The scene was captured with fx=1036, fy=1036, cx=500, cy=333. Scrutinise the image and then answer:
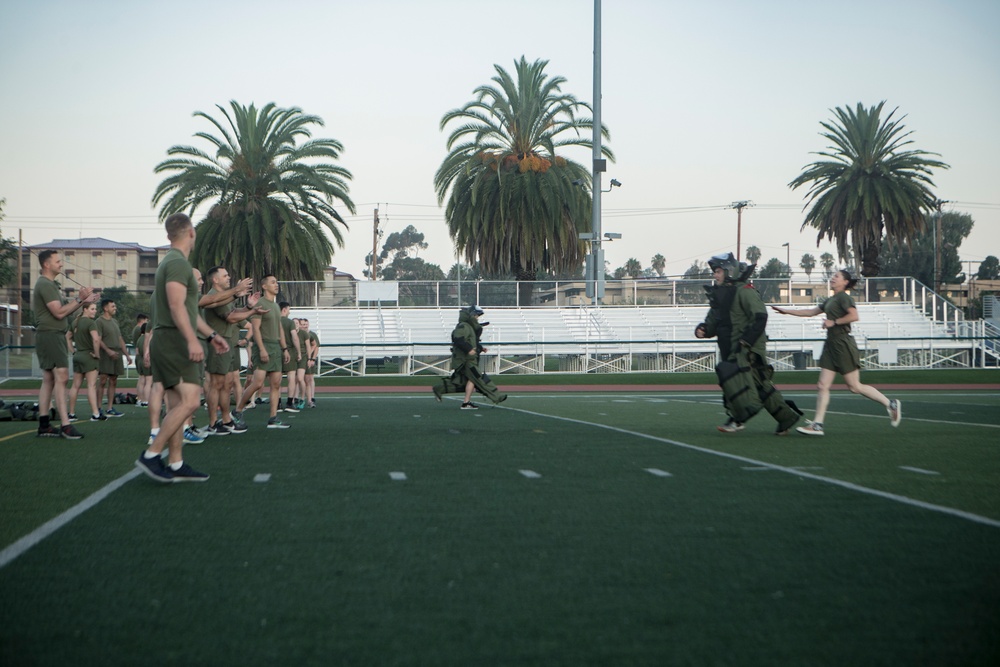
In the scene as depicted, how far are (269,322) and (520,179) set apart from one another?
27.5 metres

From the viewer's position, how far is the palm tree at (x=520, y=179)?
40375 mm

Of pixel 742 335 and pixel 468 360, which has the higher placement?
pixel 742 335

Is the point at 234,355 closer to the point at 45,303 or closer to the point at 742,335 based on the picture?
the point at 45,303

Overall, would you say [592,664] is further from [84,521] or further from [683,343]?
[683,343]

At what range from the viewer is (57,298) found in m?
11.3

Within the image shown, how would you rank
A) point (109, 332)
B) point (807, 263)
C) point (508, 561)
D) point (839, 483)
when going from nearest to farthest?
1. point (508, 561)
2. point (839, 483)
3. point (109, 332)
4. point (807, 263)

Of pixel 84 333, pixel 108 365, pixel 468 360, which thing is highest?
pixel 84 333

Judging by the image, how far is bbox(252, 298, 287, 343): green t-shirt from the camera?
13.7m

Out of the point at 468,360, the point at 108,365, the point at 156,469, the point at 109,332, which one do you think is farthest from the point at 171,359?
the point at 468,360

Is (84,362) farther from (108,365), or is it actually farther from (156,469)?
(156,469)

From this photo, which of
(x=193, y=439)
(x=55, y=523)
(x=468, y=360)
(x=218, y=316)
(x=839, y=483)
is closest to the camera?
(x=55, y=523)

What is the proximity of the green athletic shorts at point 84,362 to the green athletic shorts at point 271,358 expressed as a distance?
3.66 metres

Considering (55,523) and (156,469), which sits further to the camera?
(156,469)

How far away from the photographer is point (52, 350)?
37.9ft
